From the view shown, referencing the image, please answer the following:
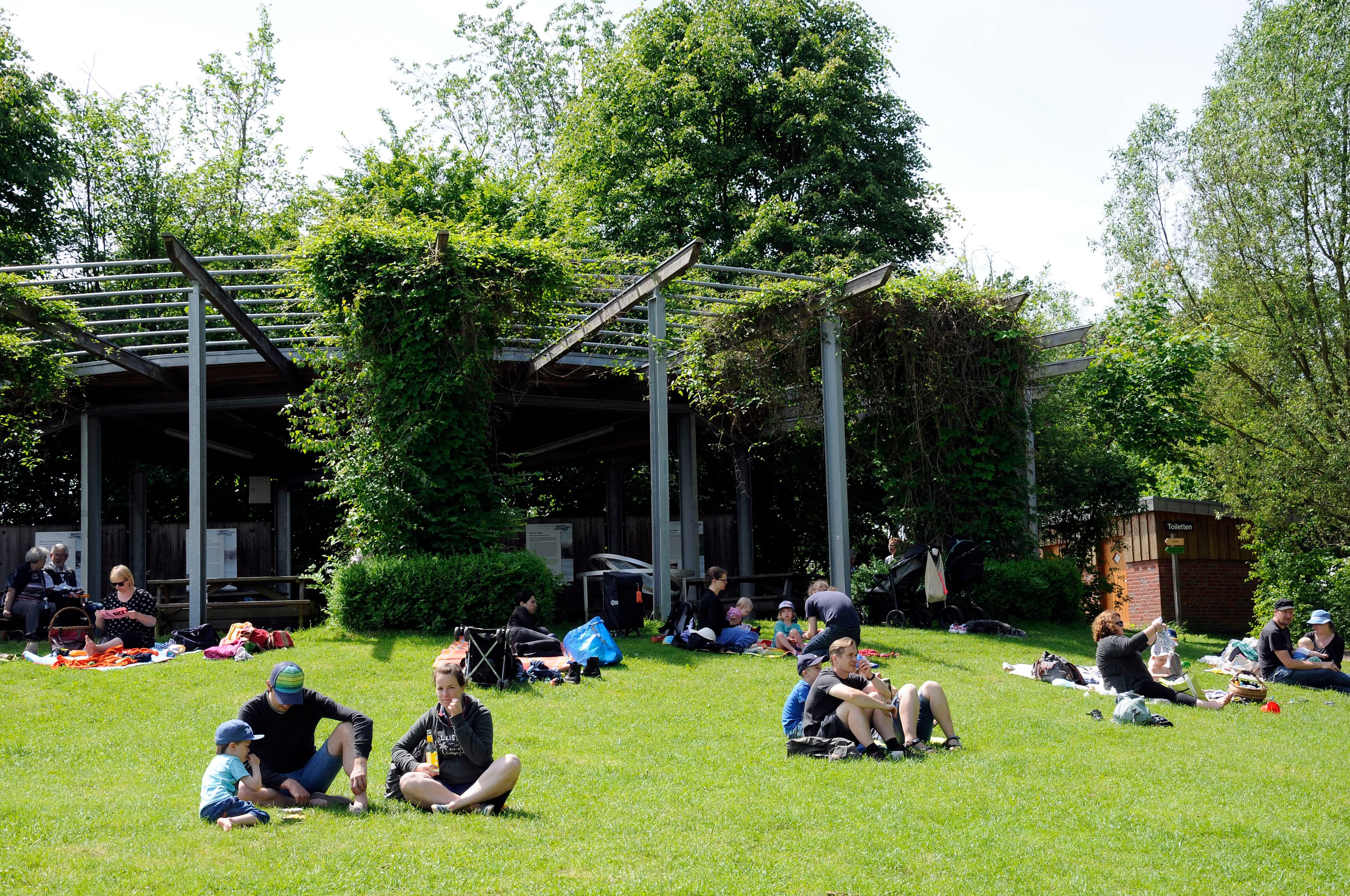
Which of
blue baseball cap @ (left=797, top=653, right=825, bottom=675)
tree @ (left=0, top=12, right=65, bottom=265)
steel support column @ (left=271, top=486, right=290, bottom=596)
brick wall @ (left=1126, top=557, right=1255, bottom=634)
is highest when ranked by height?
tree @ (left=0, top=12, right=65, bottom=265)

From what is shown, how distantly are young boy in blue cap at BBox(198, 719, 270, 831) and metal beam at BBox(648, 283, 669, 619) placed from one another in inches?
313

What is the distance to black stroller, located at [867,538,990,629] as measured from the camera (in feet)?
48.8

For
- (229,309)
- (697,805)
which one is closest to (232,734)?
(697,805)

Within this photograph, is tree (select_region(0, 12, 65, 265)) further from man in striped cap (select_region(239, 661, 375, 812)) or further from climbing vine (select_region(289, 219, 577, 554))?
man in striped cap (select_region(239, 661, 375, 812))

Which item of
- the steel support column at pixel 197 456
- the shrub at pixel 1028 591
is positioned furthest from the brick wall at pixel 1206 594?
the steel support column at pixel 197 456

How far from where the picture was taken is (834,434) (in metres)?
14.8

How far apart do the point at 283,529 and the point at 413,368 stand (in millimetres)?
11800

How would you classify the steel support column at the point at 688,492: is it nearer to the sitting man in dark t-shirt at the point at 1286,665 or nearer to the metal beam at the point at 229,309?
the metal beam at the point at 229,309

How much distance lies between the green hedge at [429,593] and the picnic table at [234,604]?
134 cm

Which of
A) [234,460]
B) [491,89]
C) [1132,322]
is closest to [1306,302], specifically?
[1132,322]

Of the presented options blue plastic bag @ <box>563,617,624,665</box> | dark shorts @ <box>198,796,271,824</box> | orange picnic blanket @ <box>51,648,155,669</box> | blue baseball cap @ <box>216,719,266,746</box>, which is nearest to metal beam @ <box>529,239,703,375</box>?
blue plastic bag @ <box>563,617,624,665</box>

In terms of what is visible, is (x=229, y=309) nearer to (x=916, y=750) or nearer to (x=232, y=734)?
(x=232, y=734)

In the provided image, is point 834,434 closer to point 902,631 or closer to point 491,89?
point 902,631

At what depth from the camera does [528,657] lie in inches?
427
